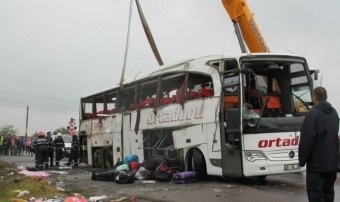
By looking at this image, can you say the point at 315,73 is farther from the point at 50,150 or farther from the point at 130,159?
the point at 50,150

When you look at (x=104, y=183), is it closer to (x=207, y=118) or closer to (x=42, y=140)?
(x=207, y=118)

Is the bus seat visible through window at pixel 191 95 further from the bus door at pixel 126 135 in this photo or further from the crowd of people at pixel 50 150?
the crowd of people at pixel 50 150

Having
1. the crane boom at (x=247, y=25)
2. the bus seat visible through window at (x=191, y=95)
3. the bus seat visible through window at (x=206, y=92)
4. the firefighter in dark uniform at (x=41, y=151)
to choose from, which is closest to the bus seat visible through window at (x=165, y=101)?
the bus seat visible through window at (x=191, y=95)

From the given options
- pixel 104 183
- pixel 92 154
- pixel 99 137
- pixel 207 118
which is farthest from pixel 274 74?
pixel 92 154

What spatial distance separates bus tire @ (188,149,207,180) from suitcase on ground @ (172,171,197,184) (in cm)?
15

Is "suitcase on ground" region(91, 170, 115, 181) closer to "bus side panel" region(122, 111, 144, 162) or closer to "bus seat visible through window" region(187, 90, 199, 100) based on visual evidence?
"bus side panel" region(122, 111, 144, 162)

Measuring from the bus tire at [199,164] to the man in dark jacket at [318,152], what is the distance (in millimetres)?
5879

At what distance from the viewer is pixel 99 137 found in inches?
674

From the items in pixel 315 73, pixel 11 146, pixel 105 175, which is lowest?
pixel 105 175

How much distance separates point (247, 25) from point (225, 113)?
4.52 meters

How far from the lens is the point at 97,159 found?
17.5 m

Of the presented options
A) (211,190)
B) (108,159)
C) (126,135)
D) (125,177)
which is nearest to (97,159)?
(108,159)

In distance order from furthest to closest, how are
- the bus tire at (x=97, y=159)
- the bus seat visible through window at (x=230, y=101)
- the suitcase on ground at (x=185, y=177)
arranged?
the bus tire at (x=97, y=159)
the suitcase on ground at (x=185, y=177)
the bus seat visible through window at (x=230, y=101)

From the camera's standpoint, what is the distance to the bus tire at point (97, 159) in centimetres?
1711
